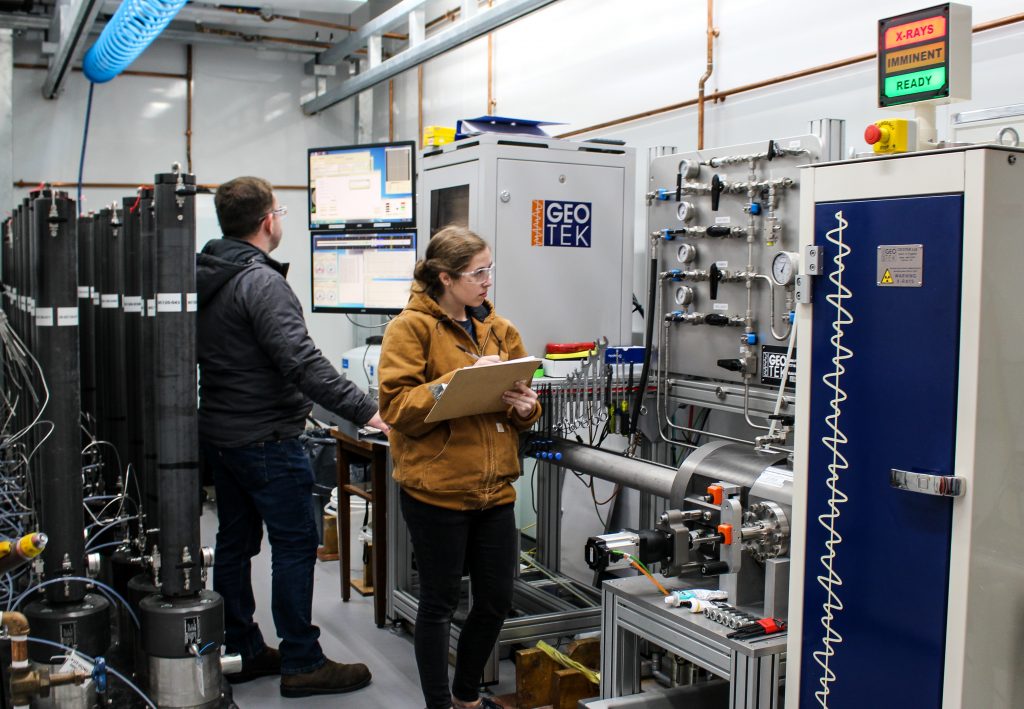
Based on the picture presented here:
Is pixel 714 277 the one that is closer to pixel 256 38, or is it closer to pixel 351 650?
pixel 351 650

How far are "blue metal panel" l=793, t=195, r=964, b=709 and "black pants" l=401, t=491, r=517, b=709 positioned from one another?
859 millimetres

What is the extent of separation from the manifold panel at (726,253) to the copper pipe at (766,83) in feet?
1.39

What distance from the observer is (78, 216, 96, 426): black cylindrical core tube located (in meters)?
3.93

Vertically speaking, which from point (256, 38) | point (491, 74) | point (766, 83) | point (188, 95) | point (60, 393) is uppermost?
point (256, 38)

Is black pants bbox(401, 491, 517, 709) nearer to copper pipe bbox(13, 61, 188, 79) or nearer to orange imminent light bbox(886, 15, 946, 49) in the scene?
orange imminent light bbox(886, 15, 946, 49)

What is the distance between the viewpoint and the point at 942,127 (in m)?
2.64

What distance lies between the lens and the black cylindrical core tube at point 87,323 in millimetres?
3930

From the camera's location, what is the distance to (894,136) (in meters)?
1.71

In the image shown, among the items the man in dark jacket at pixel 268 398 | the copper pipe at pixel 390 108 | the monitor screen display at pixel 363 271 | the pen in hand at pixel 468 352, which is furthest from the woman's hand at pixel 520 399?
the copper pipe at pixel 390 108

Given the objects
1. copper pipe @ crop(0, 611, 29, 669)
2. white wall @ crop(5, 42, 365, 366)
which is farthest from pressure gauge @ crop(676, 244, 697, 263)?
white wall @ crop(5, 42, 365, 366)

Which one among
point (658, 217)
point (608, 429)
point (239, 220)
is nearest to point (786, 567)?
point (608, 429)

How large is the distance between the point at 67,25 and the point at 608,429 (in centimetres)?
339

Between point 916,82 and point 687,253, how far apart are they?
128cm

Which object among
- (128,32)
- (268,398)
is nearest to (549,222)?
(268,398)
